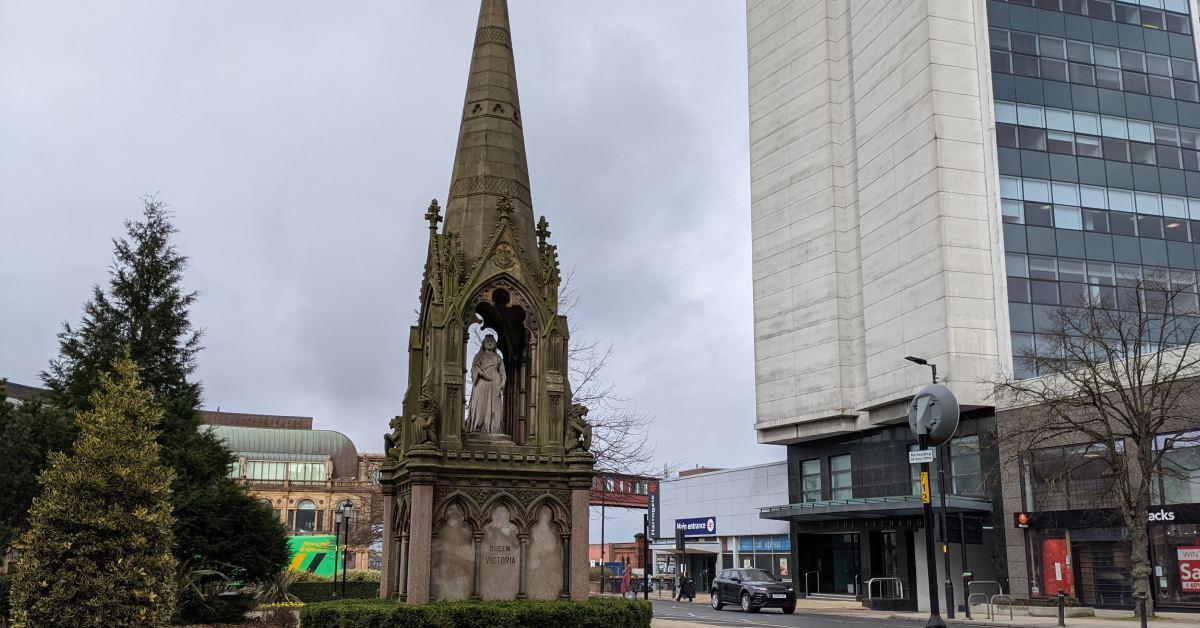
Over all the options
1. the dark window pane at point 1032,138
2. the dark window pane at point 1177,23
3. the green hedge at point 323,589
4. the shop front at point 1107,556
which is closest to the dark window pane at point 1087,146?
the dark window pane at point 1032,138

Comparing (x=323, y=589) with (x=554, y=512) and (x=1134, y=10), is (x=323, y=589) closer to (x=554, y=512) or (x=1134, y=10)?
(x=554, y=512)

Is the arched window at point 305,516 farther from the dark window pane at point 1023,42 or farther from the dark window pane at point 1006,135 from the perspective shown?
the dark window pane at point 1023,42

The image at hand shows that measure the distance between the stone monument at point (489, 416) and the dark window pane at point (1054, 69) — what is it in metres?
39.5

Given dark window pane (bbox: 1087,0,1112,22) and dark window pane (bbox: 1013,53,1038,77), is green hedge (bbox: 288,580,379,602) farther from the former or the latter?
dark window pane (bbox: 1087,0,1112,22)

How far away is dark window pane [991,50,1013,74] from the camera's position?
153 ft

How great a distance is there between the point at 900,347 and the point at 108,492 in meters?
36.5

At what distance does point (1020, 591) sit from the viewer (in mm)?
40344

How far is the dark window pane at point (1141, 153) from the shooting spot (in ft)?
153

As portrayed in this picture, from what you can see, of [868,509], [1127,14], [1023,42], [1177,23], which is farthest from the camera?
[1177,23]

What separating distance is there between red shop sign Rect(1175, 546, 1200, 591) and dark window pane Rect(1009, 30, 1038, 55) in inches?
946

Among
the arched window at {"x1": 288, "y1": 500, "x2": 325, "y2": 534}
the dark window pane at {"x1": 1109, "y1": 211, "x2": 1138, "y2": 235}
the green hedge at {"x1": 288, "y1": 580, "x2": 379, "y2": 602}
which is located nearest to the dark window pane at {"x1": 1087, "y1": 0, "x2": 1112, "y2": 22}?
the dark window pane at {"x1": 1109, "y1": 211, "x2": 1138, "y2": 235}

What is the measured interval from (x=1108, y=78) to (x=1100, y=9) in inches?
153

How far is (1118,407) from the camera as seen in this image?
36.6m

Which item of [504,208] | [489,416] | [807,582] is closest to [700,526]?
[807,582]
